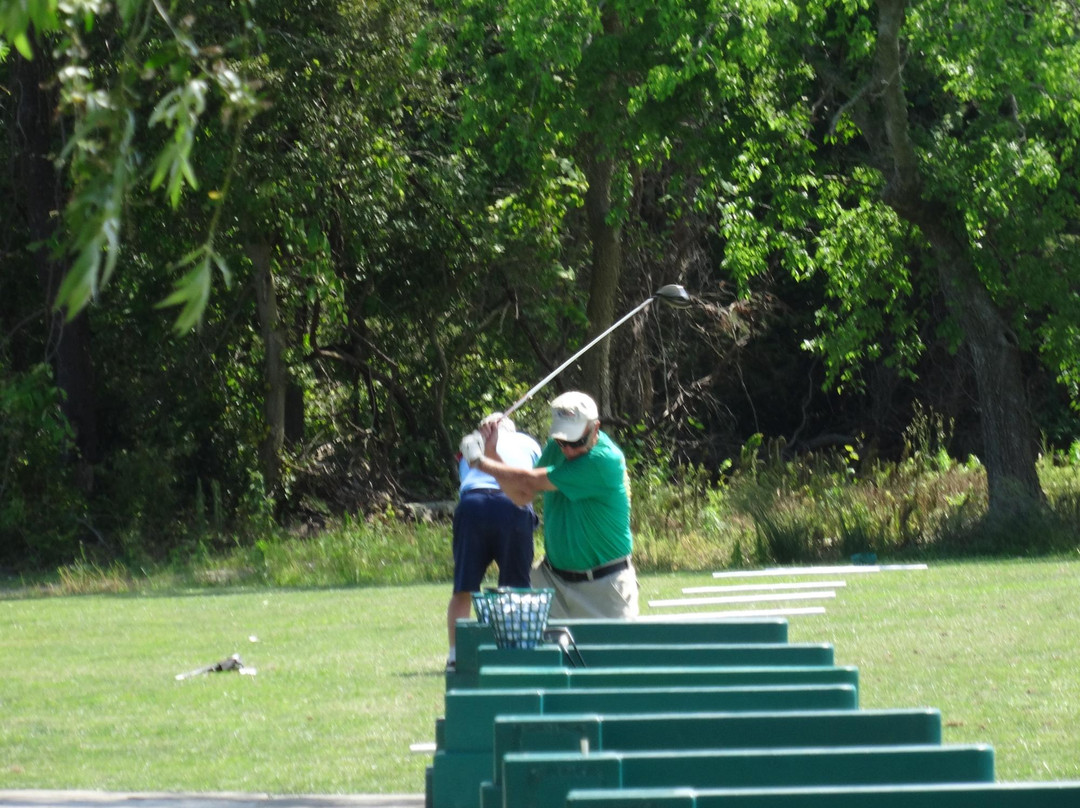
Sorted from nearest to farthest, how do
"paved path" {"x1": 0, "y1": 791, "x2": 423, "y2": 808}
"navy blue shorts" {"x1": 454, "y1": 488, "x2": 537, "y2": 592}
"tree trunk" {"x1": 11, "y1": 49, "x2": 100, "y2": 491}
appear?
"paved path" {"x1": 0, "y1": 791, "x2": 423, "y2": 808}
"navy blue shorts" {"x1": 454, "y1": 488, "x2": 537, "y2": 592}
"tree trunk" {"x1": 11, "y1": 49, "x2": 100, "y2": 491}

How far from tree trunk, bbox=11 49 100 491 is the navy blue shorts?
16.1m

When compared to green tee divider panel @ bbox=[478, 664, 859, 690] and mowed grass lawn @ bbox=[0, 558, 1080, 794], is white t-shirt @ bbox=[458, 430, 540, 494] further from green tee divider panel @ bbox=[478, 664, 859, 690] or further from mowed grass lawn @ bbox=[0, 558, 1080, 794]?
green tee divider panel @ bbox=[478, 664, 859, 690]

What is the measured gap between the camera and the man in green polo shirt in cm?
764

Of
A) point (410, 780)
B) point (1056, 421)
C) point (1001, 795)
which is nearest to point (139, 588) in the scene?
point (410, 780)

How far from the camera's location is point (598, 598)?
7.67m

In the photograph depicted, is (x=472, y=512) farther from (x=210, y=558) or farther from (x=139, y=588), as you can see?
(x=210, y=558)

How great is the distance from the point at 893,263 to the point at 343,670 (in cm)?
1348

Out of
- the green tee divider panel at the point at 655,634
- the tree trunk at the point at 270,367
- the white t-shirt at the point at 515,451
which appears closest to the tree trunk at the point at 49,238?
the tree trunk at the point at 270,367

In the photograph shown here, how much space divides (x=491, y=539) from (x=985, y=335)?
13451 mm

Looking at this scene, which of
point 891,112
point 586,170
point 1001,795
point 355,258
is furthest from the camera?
point 586,170

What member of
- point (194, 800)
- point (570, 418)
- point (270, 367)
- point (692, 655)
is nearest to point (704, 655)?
point (692, 655)

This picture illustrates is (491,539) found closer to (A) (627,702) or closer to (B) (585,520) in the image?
(B) (585,520)

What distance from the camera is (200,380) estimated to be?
27219mm

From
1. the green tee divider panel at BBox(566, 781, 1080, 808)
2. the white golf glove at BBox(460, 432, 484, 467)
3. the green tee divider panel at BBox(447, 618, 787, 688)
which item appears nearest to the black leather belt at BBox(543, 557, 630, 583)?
the white golf glove at BBox(460, 432, 484, 467)
